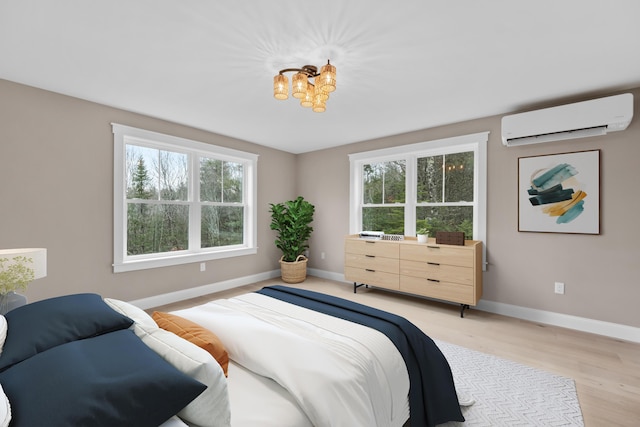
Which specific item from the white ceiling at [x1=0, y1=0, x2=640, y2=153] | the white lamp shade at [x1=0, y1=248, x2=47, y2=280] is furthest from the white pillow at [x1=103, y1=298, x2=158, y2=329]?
the white ceiling at [x1=0, y1=0, x2=640, y2=153]

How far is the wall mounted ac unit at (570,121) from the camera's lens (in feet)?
8.77

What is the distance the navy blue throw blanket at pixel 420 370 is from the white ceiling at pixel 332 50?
1.90 meters

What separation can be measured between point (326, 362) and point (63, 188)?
336cm

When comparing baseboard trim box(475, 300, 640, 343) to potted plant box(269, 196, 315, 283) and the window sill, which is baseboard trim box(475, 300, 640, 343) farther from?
the window sill

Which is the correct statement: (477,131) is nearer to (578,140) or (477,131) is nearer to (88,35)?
(578,140)

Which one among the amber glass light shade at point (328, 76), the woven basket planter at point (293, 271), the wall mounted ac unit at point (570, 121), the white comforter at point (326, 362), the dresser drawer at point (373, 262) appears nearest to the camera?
the white comforter at point (326, 362)

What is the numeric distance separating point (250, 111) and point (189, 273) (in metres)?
2.40

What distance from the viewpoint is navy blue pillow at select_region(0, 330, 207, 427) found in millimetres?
717

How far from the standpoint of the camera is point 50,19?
73.0 inches

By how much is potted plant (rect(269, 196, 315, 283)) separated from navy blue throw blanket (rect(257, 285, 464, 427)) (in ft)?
10.4

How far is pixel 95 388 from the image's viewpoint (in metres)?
0.77

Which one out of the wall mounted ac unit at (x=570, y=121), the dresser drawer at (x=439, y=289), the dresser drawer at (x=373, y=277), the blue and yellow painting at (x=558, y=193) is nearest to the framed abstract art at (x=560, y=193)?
the blue and yellow painting at (x=558, y=193)

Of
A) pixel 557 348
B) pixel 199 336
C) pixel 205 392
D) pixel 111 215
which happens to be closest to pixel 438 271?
pixel 557 348

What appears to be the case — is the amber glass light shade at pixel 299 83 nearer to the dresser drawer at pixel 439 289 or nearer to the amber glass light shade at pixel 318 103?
the amber glass light shade at pixel 318 103
